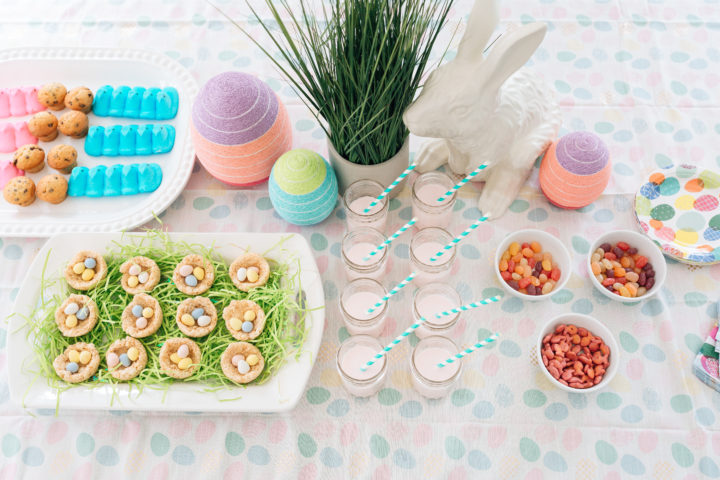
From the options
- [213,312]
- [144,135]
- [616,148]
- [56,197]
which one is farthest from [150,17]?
[616,148]

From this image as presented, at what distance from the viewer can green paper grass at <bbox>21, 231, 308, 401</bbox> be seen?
91 cm

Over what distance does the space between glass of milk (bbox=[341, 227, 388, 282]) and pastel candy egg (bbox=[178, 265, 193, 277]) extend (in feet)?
0.90

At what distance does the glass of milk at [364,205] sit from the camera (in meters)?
1.00

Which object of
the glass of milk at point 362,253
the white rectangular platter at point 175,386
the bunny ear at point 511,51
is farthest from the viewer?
the glass of milk at point 362,253

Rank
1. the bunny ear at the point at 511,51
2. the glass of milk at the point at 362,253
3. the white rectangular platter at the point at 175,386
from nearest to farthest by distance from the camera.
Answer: the bunny ear at the point at 511,51 → the white rectangular platter at the point at 175,386 → the glass of milk at the point at 362,253

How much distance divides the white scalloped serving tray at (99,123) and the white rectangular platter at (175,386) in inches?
4.4

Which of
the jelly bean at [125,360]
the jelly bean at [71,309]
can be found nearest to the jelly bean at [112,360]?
the jelly bean at [125,360]

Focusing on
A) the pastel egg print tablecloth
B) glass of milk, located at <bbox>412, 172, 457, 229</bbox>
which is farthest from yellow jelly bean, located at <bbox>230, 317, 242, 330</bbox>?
glass of milk, located at <bbox>412, 172, 457, 229</bbox>

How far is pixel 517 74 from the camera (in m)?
0.97

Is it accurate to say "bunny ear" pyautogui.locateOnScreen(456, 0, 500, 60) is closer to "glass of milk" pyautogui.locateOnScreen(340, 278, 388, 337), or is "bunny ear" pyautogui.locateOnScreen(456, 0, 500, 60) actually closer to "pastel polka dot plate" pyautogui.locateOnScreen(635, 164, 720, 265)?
"glass of milk" pyautogui.locateOnScreen(340, 278, 388, 337)

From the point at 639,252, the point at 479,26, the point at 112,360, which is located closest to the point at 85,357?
the point at 112,360

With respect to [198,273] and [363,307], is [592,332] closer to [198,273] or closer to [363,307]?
[363,307]

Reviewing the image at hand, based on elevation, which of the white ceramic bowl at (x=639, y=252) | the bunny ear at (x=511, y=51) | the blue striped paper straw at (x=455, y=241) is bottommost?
the white ceramic bowl at (x=639, y=252)

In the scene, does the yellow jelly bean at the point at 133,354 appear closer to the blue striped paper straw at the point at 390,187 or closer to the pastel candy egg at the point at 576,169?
the blue striped paper straw at the point at 390,187
